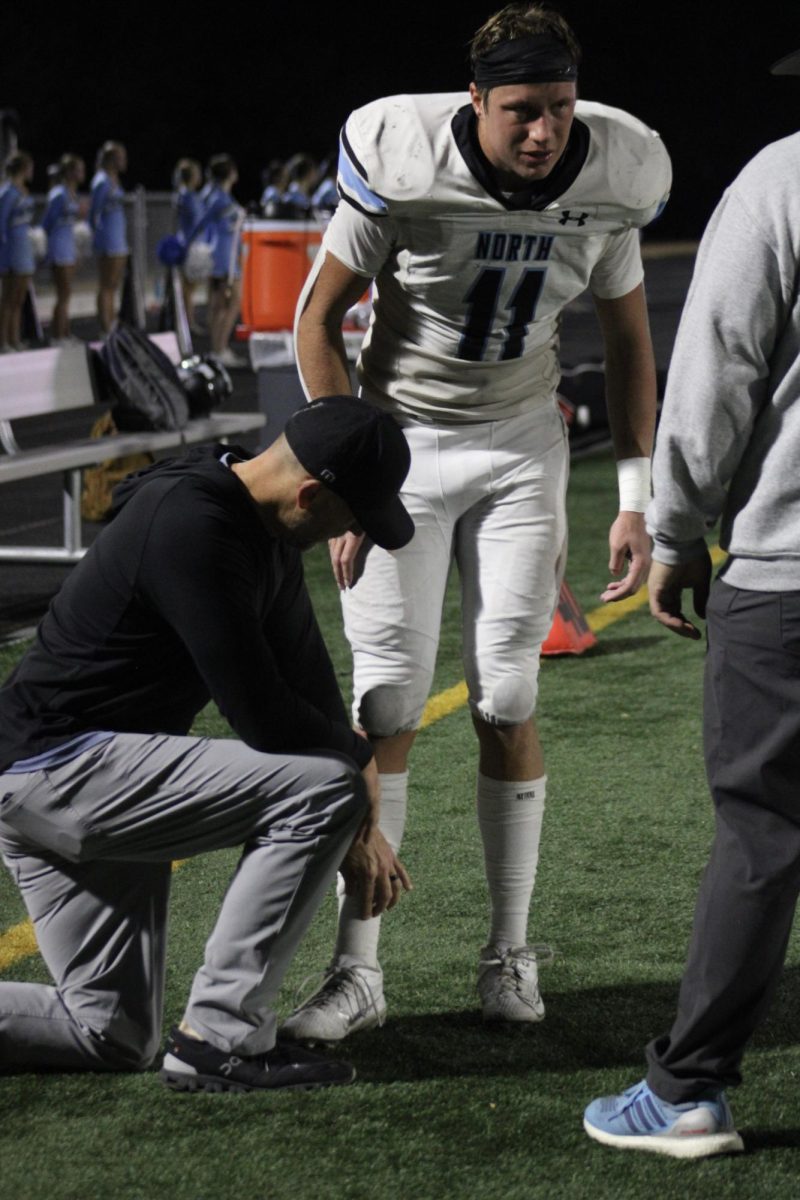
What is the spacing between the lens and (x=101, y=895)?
9.75ft

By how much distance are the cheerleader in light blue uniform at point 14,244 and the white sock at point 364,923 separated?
14341mm

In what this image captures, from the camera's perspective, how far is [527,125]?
3043 millimetres

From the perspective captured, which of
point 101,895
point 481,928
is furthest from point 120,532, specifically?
point 481,928

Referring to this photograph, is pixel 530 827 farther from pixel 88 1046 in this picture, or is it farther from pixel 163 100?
pixel 163 100

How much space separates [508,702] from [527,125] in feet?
3.50

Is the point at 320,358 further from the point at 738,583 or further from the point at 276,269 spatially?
the point at 276,269

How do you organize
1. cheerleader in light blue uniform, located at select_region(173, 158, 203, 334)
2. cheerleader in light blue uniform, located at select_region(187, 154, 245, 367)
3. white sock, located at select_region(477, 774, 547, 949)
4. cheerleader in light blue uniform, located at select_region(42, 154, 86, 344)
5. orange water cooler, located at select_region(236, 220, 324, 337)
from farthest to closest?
cheerleader in light blue uniform, located at select_region(173, 158, 203, 334), cheerleader in light blue uniform, located at select_region(42, 154, 86, 344), cheerleader in light blue uniform, located at select_region(187, 154, 245, 367), orange water cooler, located at select_region(236, 220, 324, 337), white sock, located at select_region(477, 774, 547, 949)

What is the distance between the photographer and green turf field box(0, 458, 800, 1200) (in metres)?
2.62

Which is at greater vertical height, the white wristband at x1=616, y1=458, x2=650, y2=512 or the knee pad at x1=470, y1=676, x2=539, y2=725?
the white wristband at x1=616, y1=458, x2=650, y2=512

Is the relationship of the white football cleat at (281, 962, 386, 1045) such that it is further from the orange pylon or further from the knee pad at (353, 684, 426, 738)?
the orange pylon

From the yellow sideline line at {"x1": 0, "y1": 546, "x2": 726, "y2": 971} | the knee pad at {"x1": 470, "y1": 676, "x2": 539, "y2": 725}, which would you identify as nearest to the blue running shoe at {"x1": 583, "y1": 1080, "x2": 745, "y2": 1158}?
the knee pad at {"x1": 470, "y1": 676, "x2": 539, "y2": 725}

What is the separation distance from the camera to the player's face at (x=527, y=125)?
119 inches

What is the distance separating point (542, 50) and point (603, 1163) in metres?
1.89

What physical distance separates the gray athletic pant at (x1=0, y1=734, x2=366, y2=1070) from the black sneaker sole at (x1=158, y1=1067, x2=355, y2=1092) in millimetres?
64
